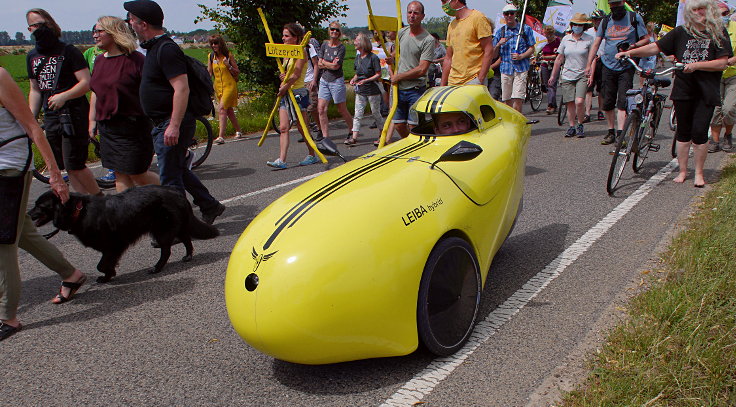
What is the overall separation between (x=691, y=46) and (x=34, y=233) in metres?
6.19

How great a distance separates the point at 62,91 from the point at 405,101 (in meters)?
3.82

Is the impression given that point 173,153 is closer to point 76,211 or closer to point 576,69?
point 76,211

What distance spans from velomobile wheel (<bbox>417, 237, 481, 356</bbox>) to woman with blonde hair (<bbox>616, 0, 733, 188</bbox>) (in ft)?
13.6

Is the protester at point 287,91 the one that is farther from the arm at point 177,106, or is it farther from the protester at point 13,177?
the protester at point 13,177

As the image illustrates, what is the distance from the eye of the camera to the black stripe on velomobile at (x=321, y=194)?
2932 mm

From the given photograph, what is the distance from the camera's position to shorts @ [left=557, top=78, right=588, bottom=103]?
9594 mm

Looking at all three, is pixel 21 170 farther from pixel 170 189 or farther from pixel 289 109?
pixel 289 109

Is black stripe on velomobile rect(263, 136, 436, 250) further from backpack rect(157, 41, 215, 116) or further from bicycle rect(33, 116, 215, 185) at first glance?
bicycle rect(33, 116, 215, 185)

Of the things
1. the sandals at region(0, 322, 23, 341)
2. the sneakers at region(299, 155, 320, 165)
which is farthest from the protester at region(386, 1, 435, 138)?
the sandals at region(0, 322, 23, 341)

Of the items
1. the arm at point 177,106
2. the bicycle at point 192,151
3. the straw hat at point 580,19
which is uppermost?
the straw hat at point 580,19

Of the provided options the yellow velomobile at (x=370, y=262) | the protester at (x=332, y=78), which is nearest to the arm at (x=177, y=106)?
the yellow velomobile at (x=370, y=262)

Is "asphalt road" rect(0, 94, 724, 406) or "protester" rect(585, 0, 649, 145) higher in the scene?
"protester" rect(585, 0, 649, 145)

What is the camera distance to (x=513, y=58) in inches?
392

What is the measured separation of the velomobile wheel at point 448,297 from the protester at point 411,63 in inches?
163
